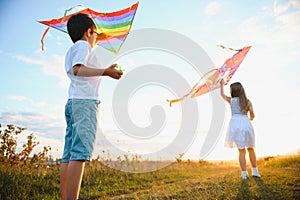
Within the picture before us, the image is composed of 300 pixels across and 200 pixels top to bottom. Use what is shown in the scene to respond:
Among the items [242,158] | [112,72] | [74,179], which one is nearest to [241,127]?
[242,158]

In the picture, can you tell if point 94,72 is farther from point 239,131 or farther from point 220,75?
point 220,75

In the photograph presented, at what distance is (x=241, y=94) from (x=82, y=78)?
382 cm

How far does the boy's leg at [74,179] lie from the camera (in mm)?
2106

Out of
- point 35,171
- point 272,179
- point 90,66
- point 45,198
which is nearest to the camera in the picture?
point 90,66

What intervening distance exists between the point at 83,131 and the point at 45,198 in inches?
77.6

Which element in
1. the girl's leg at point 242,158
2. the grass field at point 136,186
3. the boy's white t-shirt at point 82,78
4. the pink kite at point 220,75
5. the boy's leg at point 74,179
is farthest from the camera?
the pink kite at point 220,75

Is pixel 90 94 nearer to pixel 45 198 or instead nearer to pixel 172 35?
pixel 45 198

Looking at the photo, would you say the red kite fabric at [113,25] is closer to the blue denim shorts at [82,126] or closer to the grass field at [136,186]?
the blue denim shorts at [82,126]

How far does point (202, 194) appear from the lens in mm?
3486

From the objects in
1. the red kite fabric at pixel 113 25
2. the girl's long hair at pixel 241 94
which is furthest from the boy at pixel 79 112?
the girl's long hair at pixel 241 94

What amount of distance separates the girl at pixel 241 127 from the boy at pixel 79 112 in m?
3.27

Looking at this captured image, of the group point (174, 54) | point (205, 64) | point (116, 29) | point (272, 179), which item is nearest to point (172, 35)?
point (174, 54)

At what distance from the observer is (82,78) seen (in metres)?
2.39

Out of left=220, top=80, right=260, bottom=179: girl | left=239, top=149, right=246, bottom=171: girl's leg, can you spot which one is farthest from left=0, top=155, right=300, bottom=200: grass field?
left=220, top=80, right=260, bottom=179: girl
